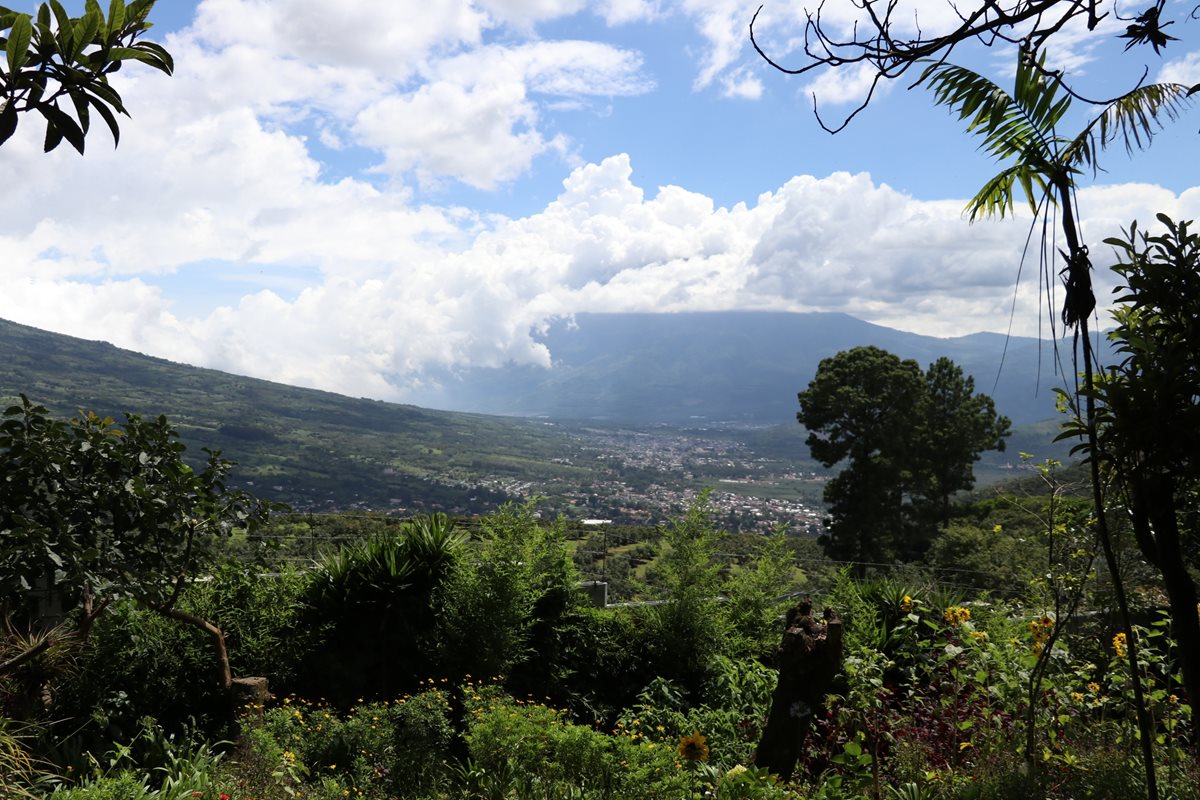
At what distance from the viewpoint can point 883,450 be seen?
24.1m

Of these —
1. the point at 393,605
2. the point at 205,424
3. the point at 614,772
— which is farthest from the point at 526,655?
the point at 205,424

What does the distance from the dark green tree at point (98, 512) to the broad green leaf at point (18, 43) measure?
249 centimetres

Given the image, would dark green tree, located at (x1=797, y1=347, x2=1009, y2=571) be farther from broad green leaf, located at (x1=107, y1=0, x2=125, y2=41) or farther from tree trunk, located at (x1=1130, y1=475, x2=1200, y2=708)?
broad green leaf, located at (x1=107, y1=0, x2=125, y2=41)

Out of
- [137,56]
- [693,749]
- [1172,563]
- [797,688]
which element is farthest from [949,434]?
[137,56]

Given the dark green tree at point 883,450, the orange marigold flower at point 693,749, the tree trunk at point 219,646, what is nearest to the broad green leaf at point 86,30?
the orange marigold flower at point 693,749

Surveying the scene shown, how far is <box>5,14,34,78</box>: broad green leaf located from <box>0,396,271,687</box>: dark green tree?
8.17 ft

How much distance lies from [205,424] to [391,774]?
8905cm

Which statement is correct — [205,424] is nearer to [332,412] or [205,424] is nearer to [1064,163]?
[332,412]

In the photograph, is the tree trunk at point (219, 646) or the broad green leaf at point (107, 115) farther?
the tree trunk at point (219, 646)

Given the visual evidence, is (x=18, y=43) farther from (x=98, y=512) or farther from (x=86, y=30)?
(x=98, y=512)

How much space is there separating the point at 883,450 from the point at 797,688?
21.5 m

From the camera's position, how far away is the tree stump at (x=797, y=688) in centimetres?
397

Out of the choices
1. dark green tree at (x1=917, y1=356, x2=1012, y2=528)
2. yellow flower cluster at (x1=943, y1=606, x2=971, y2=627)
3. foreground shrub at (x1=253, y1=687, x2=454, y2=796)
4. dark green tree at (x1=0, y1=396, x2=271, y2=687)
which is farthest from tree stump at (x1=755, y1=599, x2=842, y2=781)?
dark green tree at (x1=917, y1=356, x2=1012, y2=528)

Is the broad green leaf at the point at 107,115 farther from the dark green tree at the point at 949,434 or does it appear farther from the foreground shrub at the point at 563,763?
the dark green tree at the point at 949,434
